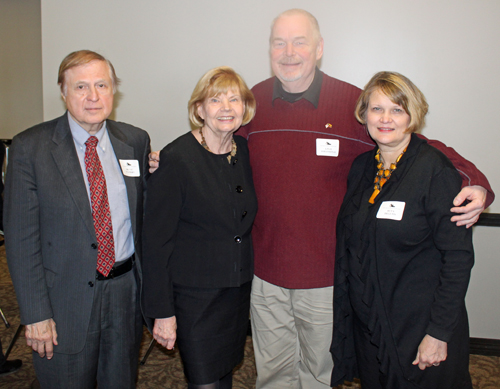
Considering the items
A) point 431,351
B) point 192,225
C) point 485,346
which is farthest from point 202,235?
point 485,346

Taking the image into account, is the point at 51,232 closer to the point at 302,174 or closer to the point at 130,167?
the point at 130,167

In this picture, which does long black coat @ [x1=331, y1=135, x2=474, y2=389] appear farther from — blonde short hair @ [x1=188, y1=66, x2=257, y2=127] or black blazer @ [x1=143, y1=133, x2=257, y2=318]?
blonde short hair @ [x1=188, y1=66, x2=257, y2=127]

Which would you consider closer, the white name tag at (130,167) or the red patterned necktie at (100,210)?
the red patterned necktie at (100,210)

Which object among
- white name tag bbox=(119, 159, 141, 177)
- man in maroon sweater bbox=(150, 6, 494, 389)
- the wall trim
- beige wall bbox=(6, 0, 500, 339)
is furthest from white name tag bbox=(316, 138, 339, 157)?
the wall trim

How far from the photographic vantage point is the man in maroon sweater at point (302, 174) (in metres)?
2.12

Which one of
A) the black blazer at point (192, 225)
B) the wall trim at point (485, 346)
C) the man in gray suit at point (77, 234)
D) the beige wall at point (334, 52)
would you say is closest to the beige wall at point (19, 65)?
the beige wall at point (334, 52)

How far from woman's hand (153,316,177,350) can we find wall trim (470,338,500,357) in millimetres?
2657

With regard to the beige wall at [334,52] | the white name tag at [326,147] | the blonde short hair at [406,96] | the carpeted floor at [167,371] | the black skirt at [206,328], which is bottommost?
the carpeted floor at [167,371]

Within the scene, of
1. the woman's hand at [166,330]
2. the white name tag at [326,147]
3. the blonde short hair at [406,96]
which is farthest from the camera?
the white name tag at [326,147]

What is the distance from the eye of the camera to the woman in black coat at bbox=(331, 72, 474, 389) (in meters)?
1.68

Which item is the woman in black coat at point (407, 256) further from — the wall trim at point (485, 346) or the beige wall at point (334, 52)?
the wall trim at point (485, 346)

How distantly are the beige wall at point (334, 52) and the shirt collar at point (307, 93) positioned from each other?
1042 millimetres

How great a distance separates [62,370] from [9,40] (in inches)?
264

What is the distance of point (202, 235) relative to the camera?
194 cm
